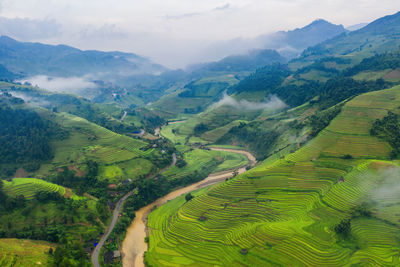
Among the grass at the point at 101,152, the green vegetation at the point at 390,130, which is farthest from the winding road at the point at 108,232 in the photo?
the green vegetation at the point at 390,130

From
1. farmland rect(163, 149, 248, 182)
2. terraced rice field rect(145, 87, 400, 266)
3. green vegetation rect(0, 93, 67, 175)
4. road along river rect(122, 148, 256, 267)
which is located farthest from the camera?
green vegetation rect(0, 93, 67, 175)

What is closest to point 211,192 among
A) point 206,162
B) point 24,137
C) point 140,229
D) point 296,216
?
point 140,229

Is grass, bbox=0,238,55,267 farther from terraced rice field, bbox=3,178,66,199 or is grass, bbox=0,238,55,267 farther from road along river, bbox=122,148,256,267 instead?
road along river, bbox=122,148,256,267

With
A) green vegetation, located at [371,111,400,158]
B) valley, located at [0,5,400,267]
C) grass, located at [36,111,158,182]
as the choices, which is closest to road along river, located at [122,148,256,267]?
valley, located at [0,5,400,267]

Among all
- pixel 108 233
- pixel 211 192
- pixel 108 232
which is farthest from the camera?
pixel 211 192

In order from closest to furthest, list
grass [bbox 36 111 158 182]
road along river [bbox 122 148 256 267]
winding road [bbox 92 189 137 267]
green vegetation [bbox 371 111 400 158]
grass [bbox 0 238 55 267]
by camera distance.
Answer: grass [bbox 0 238 55 267]
winding road [bbox 92 189 137 267]
road along river [bbox 122 148 256 267]
green vegetation [bbox 371 111 400 158]
grass [bbox 36 111 158 182]

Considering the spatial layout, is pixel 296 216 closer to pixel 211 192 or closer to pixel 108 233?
pixel 211 192
